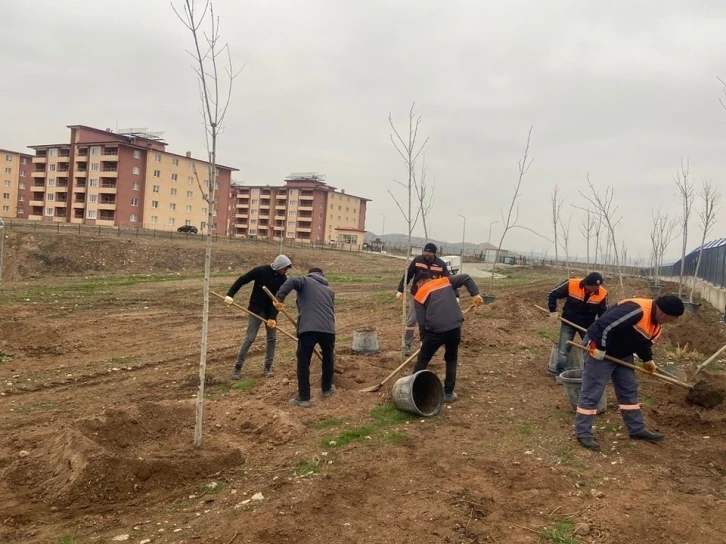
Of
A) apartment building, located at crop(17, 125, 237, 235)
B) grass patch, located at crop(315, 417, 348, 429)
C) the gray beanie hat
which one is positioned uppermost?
apartment building, located at crop(17, 125, 237, 235)

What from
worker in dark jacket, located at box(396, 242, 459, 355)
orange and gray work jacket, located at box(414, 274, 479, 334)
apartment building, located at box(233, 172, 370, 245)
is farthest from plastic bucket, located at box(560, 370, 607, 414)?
apartment building, located at box(233, 172, 370, 245)

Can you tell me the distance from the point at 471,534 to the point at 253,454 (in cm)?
218

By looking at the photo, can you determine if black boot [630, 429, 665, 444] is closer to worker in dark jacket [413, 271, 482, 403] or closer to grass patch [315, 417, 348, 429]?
worker in dark jacket [413, 271, 482, 403]

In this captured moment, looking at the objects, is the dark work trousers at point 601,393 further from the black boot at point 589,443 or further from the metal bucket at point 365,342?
the metal bucket at point 365,342

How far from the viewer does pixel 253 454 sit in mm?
4980

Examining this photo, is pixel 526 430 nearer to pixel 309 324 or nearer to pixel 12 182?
pixel 309 324

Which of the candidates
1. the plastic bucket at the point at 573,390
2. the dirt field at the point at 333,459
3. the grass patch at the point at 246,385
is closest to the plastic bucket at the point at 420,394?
the dirt field at the point at 333,459

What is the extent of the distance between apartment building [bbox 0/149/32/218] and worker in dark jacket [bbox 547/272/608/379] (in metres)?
69.2

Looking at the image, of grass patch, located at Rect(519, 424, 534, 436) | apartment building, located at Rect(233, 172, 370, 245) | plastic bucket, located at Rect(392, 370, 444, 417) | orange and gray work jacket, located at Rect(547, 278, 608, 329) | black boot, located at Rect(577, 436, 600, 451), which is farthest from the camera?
apartment building, located at Rect(233, 172, 370, 245)

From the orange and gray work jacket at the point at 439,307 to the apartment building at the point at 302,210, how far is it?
6637 centimetres

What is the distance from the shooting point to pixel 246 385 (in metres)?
7.21

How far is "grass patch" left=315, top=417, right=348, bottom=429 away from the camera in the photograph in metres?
5.64

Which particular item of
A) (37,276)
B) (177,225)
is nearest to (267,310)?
(37,276)

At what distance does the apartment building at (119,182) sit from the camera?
168ft
